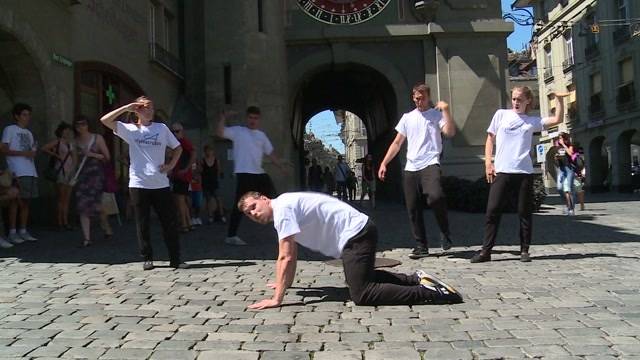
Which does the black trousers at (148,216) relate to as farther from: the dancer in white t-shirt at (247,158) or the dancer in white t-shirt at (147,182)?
the dancer in white t-shirt at (247,158)

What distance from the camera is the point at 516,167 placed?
652 cm

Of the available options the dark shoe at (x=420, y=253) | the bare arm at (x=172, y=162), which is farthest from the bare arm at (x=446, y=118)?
the bare arm at (x=172, y=162)

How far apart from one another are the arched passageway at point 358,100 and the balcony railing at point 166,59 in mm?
3978

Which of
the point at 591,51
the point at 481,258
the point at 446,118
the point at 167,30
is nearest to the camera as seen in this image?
the point at 481,258

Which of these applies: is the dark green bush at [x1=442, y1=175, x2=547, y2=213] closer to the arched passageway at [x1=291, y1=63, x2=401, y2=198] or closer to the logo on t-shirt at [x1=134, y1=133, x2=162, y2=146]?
the arched passageway at [x1=291, y1=63, x2=401, y2=198]

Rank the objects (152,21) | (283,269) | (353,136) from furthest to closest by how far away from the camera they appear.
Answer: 1. (353,136)
2. (152,21)
3. (283,269)

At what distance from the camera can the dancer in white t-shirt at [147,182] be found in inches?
249

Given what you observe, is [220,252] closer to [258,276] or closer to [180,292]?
[258,276]

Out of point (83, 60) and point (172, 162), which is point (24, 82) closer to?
point (83, 60)

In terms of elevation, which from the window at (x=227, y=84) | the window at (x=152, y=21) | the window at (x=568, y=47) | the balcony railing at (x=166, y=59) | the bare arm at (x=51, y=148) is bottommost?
the bare arm at (x=51, y=148)

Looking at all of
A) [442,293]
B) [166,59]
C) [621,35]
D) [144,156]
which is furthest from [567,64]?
[442,293]

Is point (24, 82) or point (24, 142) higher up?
point (24, 82)

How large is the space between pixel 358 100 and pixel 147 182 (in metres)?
21.3

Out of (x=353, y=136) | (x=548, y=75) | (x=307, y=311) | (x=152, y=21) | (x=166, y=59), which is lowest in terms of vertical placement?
(x=307, y=311)
